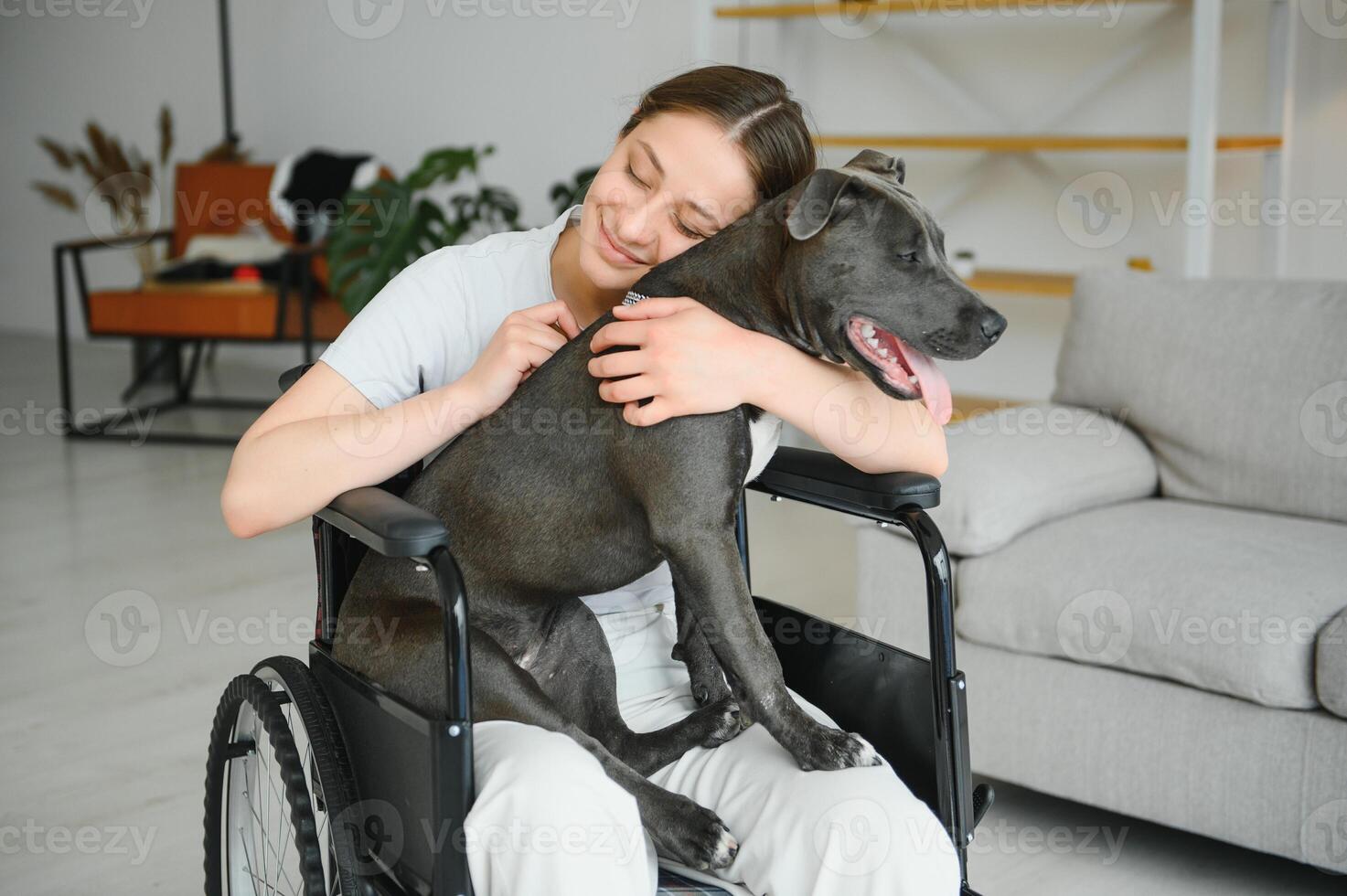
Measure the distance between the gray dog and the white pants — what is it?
1.2 inches

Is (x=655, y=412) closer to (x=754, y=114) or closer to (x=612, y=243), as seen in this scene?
(x=612, y=243)

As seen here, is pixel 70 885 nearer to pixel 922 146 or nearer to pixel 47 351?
pixel 922 146

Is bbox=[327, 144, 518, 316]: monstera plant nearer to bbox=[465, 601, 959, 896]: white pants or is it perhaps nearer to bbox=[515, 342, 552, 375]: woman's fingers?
bbox=[515, 342, 552, 375]: woman's fingers

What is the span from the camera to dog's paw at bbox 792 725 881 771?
126 centimetres

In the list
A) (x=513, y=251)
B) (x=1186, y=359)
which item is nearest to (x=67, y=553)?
(x=513, y=251)

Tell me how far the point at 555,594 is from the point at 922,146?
11.4 ft

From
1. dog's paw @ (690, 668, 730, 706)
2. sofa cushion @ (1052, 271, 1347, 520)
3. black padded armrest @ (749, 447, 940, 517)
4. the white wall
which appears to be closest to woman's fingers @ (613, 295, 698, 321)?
black padded armrest @ (749, 447, 940, 517)

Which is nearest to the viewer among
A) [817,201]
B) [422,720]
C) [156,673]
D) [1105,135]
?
[422,720]

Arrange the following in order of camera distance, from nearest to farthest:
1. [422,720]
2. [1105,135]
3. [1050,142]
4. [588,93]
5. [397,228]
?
1. [422,720]
2. [1050,142]
3. [397,228]
4. [1105,135]
5. [588,93]

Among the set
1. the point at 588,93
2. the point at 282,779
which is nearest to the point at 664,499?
the point at 282,779

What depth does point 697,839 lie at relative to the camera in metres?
1.21

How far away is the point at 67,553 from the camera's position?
12.5 ft

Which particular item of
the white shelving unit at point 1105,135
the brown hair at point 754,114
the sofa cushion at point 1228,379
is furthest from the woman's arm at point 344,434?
the white shelving unit at point 1105,135

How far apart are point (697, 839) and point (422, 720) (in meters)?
0.28
